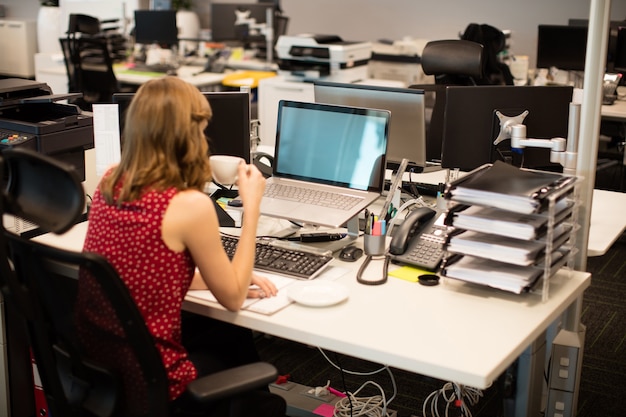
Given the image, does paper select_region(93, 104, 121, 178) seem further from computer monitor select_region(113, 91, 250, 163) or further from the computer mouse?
the computer mouse

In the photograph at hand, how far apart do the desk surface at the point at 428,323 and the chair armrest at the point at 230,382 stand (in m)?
0.14

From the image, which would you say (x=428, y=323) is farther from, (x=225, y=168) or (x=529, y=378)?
(x=225, y=168)

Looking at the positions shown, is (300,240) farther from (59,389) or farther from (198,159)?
(59,389)

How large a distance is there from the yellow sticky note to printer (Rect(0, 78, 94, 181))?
116cm

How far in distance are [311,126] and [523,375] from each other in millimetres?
995

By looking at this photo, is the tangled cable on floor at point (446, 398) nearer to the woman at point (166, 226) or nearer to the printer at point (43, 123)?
the woman at point (166, 226)

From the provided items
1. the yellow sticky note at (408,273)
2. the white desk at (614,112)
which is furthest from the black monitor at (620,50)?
the yellow sticky note at (408,273)

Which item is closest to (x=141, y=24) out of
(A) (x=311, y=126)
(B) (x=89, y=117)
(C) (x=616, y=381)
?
(B) (x=89, y=117)

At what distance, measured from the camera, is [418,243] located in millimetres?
2277

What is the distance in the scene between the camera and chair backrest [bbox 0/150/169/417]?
1.50 metres

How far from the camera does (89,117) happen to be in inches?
114

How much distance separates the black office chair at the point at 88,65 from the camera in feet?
18.7

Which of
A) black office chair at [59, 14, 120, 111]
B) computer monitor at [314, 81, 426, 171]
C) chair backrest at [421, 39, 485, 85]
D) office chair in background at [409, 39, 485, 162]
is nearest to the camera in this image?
computer monitor at [314, 81, 426, 171]

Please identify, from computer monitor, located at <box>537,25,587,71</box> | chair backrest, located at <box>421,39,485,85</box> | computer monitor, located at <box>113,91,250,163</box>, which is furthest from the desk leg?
computer monitor, located at <box>537,25,587,71</box>
